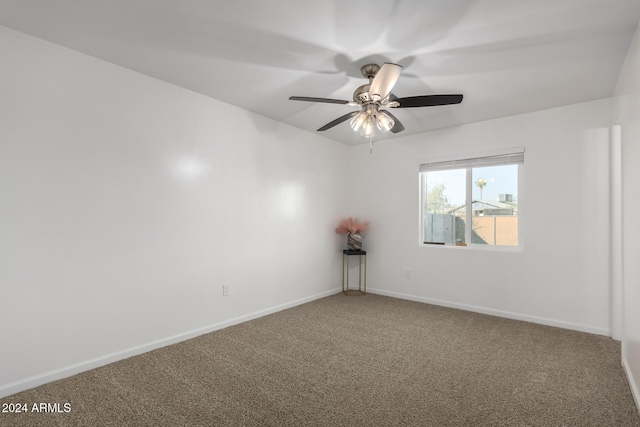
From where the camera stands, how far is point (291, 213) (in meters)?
4.17

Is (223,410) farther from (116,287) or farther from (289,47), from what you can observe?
(289,47)

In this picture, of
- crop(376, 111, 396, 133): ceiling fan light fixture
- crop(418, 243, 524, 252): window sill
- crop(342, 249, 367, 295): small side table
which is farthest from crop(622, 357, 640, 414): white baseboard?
crop(342, 249, 367, 295): small side table

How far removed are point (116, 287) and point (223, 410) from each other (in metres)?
1.37

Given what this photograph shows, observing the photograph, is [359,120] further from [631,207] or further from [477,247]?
[477,247]

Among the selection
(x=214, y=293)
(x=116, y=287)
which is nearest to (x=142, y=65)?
(x=116, y=287)

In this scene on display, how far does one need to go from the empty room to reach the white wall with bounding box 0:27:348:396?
2 cm

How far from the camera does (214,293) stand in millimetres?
3256

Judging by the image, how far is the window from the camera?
3778mm

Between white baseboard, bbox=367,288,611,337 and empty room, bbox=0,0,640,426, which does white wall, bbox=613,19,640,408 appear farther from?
white baseboard, bbox=367,288,611,337

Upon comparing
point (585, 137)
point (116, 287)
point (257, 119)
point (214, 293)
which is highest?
point (257, 119)

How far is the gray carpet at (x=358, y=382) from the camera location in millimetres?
1846

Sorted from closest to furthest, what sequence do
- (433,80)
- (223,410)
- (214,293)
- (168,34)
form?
(223,410), (168,34), (433,80), (214,293)

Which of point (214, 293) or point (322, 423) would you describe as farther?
point (214, 293)

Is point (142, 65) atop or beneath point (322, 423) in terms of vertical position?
atop
